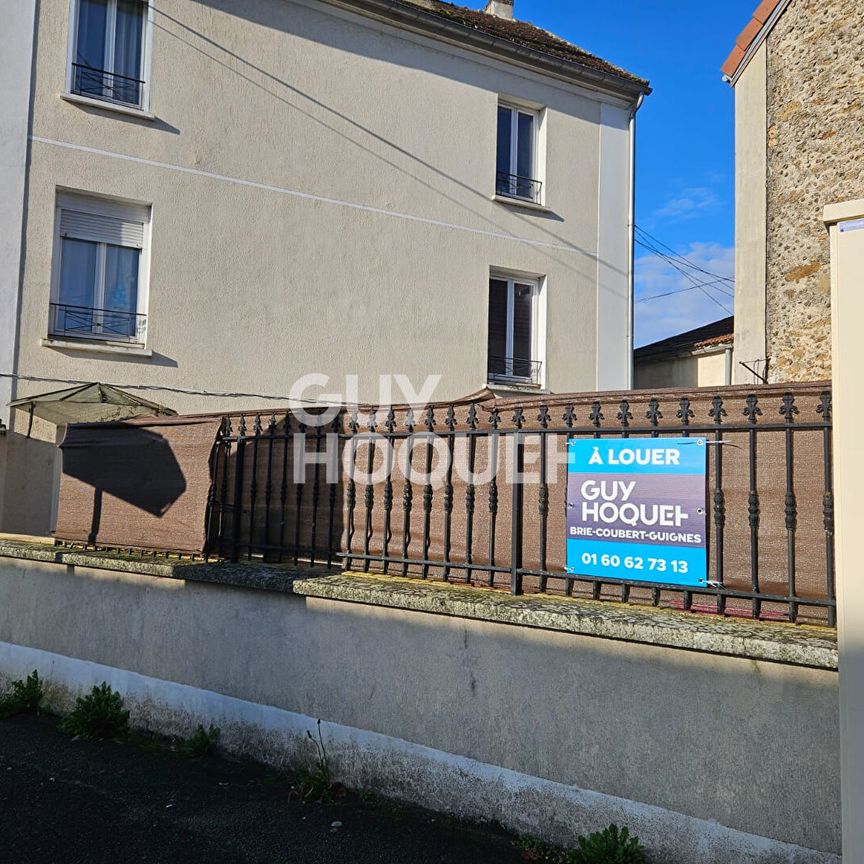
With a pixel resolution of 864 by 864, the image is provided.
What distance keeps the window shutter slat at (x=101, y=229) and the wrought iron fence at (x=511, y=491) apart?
220 inches

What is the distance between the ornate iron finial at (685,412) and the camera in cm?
441

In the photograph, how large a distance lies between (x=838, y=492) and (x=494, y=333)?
440 inches

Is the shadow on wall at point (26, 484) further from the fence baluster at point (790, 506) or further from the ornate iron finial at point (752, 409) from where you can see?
the fence baluster at point (790, 506)

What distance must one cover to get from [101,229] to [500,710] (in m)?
8.72

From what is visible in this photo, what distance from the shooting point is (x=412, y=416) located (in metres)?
5.55

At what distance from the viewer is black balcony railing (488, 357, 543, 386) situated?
1379 cm

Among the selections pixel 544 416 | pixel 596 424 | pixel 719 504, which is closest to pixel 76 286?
pixel 544 416

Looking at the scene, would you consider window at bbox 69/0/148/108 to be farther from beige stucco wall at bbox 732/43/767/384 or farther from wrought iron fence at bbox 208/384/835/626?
beige stucco wall at bbox 732/43/767/384

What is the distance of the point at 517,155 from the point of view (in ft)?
47.0

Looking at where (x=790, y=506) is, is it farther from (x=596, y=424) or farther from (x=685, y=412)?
(x=596, y=424)

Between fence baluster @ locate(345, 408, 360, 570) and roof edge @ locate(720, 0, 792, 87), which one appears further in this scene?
→ roof edge @ locate(720, 0, 792, 87)

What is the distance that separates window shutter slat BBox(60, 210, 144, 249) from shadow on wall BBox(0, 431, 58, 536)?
2615 millimetres

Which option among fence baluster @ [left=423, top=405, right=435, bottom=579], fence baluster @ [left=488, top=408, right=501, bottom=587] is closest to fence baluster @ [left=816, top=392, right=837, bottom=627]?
fence baluster @ [left=488, top=408, right=501, bottom=587]

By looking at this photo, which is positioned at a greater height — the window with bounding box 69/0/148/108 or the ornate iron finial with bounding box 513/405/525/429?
the window with bounding box 69/0/148/108
